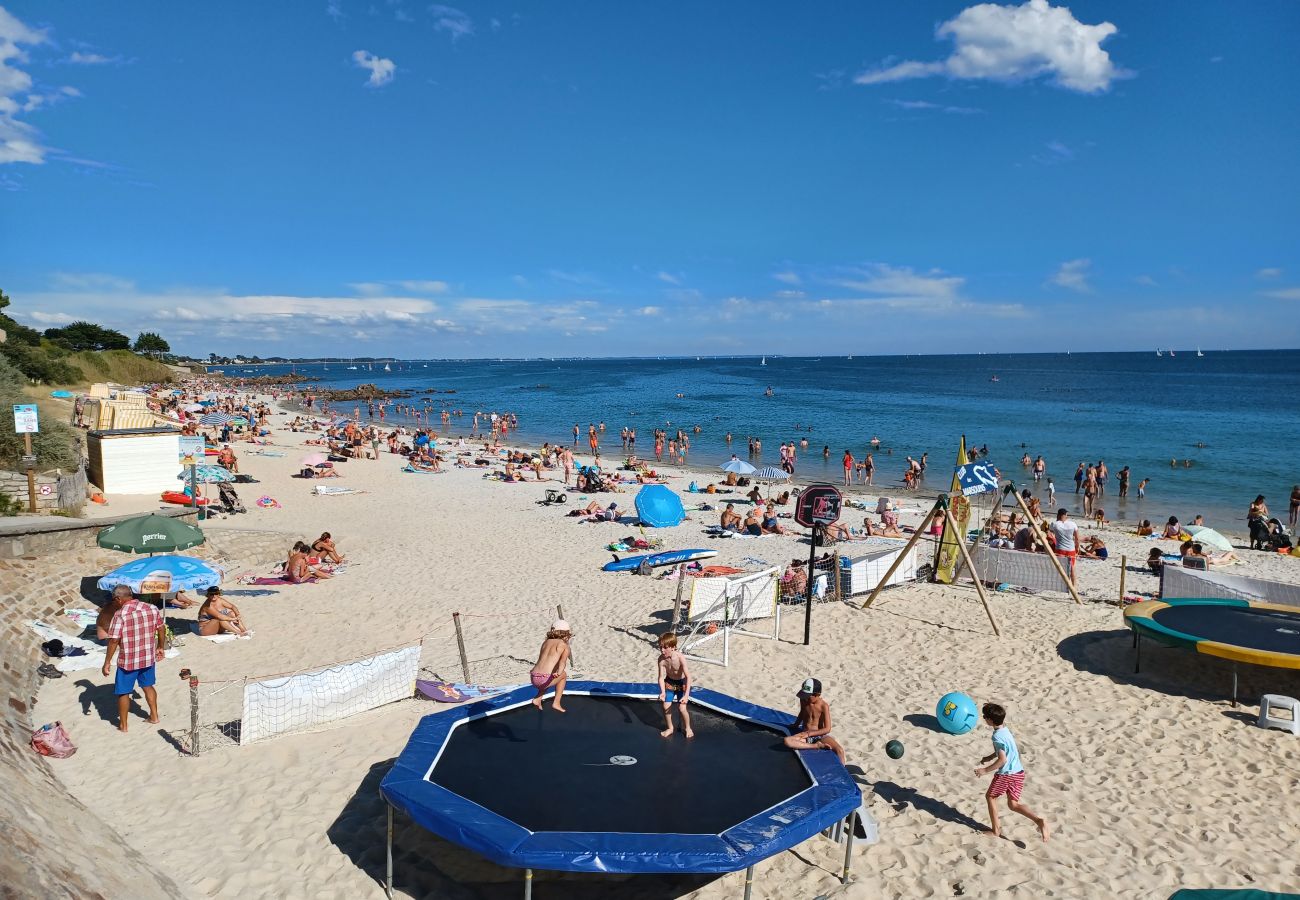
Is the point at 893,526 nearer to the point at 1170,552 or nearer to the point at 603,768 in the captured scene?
the point at 1170,552

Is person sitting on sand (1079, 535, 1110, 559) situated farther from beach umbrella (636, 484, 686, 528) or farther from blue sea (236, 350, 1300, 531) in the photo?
beach umbrella (636, 484, 686, 528)

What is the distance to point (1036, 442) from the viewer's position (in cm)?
4338

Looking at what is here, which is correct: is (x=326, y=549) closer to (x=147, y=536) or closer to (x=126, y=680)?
(x=147, y=536)

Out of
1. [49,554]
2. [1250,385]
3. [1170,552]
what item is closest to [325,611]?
[49,554]

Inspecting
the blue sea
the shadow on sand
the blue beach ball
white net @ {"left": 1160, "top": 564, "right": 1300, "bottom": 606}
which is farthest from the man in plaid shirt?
the blue sea

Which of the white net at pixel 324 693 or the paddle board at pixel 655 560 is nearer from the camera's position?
the white net at pixel 324 693

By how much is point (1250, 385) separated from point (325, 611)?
112 meters

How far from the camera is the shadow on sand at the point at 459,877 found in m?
5.68

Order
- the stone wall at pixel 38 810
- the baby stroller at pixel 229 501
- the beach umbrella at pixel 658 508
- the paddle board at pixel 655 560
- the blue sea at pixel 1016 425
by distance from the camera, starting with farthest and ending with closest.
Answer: the blue sea at pixel 1016 425 < the baby stroller at pixel 229 501 < the beach umbrella at pixel 658 508 < the paddle board at pixel 655 560 < the stone wall at pixel 38 810

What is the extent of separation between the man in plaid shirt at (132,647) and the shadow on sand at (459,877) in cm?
321

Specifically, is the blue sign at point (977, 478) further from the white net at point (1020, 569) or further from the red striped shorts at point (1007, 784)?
the red striped shorts at point (1007, 784)

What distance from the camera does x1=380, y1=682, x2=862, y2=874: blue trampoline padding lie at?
4.98 m

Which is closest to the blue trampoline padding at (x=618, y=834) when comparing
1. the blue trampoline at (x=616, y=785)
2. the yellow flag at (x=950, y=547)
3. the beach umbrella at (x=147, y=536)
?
the blue trampoline at (x=616, y=785)

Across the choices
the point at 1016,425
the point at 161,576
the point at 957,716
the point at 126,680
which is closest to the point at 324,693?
the point at 126,680
